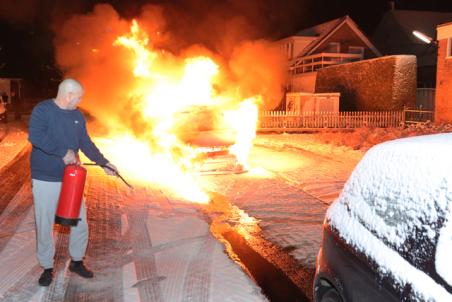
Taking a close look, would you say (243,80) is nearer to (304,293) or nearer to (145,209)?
(145,209)

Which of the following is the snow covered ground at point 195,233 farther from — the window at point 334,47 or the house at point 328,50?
the window at point 334,47

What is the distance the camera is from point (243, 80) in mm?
28031

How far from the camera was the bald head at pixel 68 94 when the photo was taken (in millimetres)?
4746

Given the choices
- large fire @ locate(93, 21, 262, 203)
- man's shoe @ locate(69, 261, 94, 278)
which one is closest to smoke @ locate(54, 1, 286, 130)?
large fire @ locate(93, 21, 262, 203)

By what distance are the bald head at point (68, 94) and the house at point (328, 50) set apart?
30.0 metres

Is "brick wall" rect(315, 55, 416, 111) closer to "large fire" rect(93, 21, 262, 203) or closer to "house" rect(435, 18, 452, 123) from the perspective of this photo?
"house" rect(435, 18, 452, 123)

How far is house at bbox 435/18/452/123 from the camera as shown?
20.9 meters

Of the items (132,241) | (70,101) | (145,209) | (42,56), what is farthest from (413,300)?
(42,56)

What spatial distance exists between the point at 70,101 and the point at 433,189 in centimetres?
354

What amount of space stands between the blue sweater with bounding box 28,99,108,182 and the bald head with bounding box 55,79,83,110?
2.6 inches

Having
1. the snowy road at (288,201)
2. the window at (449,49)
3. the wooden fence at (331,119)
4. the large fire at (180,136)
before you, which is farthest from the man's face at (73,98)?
the window at (449,49)

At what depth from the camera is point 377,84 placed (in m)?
25.4

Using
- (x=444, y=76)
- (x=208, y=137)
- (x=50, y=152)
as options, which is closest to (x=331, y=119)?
(x=444, y=76)

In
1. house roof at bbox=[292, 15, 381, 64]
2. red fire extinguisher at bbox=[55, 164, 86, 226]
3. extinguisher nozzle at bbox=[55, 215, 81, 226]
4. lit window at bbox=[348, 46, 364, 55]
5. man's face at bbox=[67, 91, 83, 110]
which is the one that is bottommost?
extinguisher nozzle at bbox=[55, 215, 81, 226]
